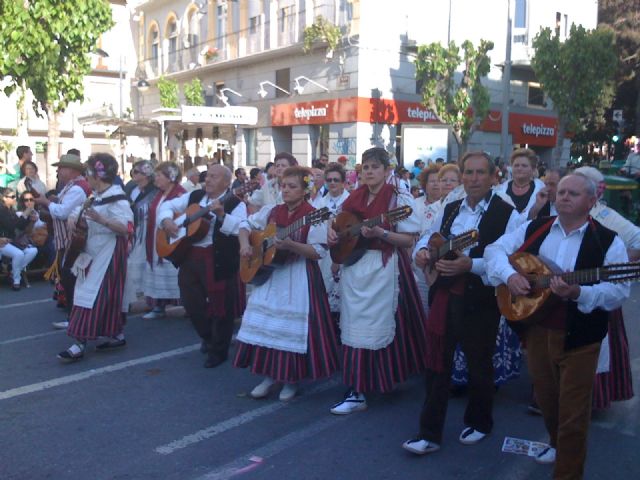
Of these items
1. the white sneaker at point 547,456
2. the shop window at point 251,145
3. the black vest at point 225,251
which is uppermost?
the shop window at point 251,145

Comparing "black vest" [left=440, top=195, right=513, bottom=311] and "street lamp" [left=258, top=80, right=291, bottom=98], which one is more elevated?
"street lamp" [left=258, top=80, right=291, bottom=98]

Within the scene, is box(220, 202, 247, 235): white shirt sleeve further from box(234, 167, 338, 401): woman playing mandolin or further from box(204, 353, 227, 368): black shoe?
box(204, 353, 227, 368): black shoe

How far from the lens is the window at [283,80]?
26.4m

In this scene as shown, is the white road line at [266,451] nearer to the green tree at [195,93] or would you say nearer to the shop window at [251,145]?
the shop window at [251,145]

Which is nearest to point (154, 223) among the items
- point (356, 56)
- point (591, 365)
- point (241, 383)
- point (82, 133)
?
point (241, 383)

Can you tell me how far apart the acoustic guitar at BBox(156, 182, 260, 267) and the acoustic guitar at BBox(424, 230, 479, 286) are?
2290mm

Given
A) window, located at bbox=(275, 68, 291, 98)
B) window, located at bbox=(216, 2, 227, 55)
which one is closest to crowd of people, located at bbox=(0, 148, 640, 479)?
window, located at bbox=(275, 68, 291, 98)

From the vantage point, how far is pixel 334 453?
4301 mm

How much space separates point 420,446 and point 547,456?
0.76 metres

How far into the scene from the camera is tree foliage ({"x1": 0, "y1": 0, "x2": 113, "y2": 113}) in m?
12.8

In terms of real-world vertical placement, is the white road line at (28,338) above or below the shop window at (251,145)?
below

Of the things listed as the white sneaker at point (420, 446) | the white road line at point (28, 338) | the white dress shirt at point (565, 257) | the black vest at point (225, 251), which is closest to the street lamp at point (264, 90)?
the white road line at point (28, 338)

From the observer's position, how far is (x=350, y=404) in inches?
197

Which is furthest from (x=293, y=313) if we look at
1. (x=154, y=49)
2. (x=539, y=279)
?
(x=154, y=49)
